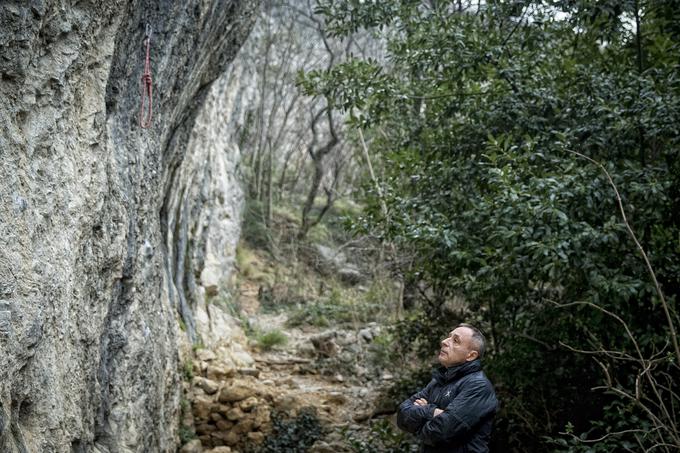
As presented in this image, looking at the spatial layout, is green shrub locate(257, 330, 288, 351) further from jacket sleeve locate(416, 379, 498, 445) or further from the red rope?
jacket sleeve locate(416, 379, 498, 445)

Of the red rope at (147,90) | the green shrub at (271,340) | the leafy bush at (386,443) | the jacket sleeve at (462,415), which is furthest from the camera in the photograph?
the green shrub at (271,340)

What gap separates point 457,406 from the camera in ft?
11.4

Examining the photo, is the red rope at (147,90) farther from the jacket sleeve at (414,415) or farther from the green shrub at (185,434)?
the green shrub at (185,434)

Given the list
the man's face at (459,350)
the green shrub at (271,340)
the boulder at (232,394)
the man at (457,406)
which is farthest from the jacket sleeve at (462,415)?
the green shrub at (271,340)

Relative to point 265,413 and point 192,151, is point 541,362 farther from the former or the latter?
point 192,151

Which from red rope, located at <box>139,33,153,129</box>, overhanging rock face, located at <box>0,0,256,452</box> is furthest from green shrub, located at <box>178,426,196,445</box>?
red rope, located at <box>139,33,153,129</box>

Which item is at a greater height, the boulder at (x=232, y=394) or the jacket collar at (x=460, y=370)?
the jacket collar at (x=460, y=370)

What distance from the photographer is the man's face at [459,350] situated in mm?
3652

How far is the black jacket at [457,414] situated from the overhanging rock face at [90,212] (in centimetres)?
191

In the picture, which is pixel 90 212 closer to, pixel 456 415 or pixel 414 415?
pixel 414 415

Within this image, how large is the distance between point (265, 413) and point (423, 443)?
395 centimetres

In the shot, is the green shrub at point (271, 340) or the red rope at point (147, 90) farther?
the green shrub at point (271, 340)

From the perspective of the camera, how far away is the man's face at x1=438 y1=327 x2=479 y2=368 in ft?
12.0

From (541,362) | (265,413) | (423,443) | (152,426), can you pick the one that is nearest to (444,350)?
(423,443)
